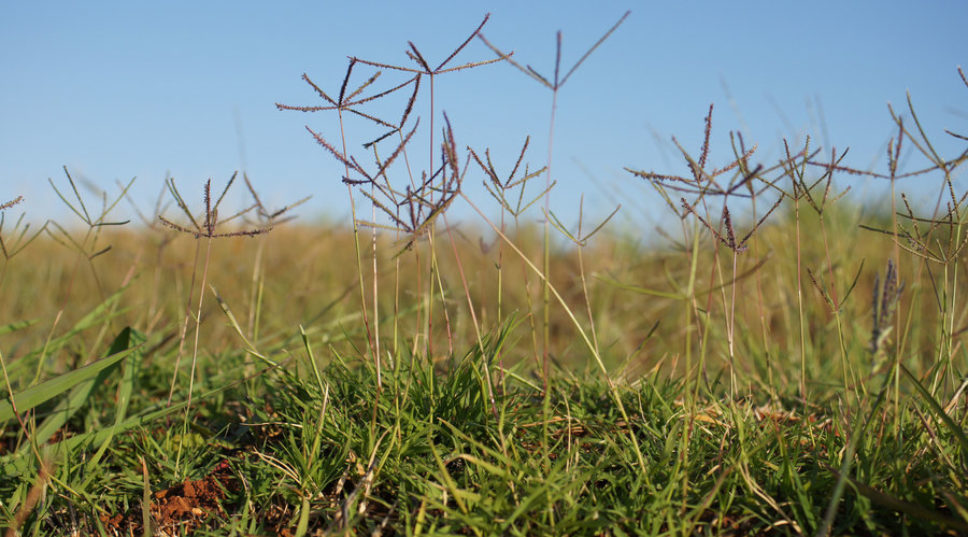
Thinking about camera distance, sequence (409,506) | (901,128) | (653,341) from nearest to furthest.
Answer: (901,128)
(409,506)
(653,341)

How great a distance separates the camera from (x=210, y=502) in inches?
55.5

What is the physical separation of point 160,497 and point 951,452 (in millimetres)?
1576

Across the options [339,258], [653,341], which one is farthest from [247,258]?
[653,341]

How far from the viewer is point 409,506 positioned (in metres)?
1.29

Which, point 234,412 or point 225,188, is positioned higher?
point 225,188

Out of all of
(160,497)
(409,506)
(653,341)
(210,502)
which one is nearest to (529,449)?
(409,506)

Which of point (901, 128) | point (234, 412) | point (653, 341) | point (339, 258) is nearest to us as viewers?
point (901, 128)

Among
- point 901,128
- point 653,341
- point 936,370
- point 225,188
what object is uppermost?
point 901,128

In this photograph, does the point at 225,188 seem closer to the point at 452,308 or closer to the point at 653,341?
the point at 452,308

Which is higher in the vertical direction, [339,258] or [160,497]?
[339,258]

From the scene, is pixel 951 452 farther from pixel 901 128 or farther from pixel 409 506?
pixel 409 506

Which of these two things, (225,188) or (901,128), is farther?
(225,188)

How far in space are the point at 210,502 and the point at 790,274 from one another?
3.43 m

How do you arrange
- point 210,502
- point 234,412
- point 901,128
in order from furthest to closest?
point 234,412
point 210,502
point 901,128
